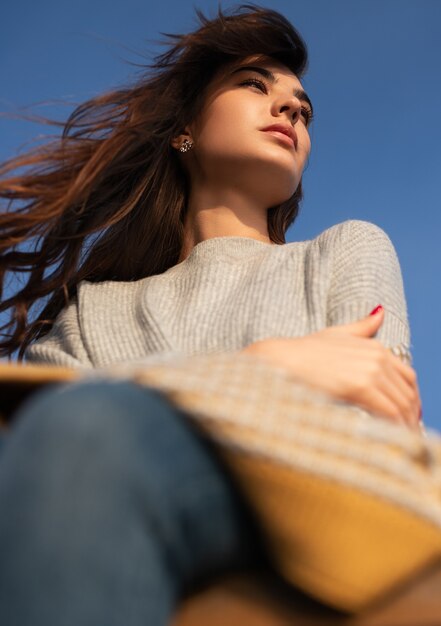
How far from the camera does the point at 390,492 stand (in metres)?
0.68

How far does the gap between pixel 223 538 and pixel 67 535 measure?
0.60 feet

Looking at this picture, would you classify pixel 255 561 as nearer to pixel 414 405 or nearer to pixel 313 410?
pixel 313 410

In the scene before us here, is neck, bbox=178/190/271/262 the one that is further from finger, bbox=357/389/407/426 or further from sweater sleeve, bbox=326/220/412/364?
finger, bbox=357/389/407/426

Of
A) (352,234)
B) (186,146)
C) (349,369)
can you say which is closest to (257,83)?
(186,146)

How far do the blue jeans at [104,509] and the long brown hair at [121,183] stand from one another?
1.54 meters

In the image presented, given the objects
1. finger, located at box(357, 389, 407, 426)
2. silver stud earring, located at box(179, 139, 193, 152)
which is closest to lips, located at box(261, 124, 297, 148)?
silver stud earring, located at box(179, 139, 193, 152)

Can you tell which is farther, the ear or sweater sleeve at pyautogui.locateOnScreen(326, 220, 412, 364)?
the ear

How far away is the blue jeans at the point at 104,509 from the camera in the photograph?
58cm

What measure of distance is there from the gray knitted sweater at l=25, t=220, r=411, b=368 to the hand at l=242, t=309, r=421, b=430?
33 centimetres

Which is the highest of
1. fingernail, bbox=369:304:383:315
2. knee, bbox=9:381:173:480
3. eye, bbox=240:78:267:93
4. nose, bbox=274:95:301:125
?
knee, bbox=9:381:173:480

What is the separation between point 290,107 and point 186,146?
0.36 metres

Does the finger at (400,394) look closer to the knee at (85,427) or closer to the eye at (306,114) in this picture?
the knee at (85,427)

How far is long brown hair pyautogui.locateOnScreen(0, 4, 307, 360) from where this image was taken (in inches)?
86.0

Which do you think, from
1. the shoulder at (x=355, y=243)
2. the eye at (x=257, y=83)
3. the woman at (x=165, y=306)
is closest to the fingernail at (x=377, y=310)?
the woman at (x=165, y=306)
